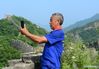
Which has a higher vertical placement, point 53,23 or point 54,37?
point 53,23

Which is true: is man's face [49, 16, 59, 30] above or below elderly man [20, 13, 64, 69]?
above

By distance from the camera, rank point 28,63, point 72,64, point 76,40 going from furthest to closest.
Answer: point 76,40, point 72,64, point 28,63

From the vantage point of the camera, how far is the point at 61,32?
761 cm

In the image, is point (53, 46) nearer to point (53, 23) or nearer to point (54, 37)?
point (54, 37)

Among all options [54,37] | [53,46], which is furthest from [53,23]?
[53,46]

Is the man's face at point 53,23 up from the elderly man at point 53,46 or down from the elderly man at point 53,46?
up

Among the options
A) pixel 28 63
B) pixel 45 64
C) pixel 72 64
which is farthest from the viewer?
pixel 72 64

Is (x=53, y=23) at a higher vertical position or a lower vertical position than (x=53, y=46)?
higher

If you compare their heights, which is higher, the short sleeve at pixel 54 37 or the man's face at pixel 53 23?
the man's face at pixel 53 23

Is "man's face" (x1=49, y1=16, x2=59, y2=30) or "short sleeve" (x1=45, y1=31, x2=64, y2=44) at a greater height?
"man's face" (x1=49, y1=16, x2=59, y2=30)

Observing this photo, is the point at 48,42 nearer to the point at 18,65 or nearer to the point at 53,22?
the point at 53,22

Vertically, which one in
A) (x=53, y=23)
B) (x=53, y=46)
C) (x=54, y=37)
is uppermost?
(x=53, y=23)

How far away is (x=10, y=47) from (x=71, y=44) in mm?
6134

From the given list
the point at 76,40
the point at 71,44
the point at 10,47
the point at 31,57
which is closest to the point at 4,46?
the point at 10,47
